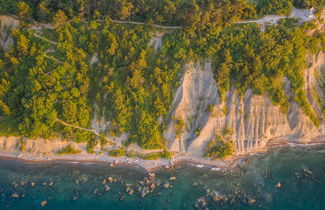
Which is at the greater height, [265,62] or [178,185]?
[265,62]

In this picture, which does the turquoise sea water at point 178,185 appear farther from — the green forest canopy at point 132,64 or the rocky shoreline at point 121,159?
the green forest canopy at point 132,64

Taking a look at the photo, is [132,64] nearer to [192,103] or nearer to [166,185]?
[192,103]

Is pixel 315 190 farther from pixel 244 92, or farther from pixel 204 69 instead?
pixel 204 69

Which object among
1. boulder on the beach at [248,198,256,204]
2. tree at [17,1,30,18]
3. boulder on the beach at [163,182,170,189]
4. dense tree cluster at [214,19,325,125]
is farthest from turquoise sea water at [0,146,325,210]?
tree at [17,1,30,18]

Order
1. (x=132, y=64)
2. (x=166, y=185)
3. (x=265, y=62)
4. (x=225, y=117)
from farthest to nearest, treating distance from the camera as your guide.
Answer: (x=225, y=117) < (x=265, y=62) < (x=132, y=64) < (x=166, y=185)

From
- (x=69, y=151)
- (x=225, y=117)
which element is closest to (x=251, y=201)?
(x=225, y=117)

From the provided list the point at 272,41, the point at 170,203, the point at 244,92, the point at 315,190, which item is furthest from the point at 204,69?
the point at 315,190

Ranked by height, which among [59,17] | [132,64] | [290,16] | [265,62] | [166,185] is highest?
[290,16]
